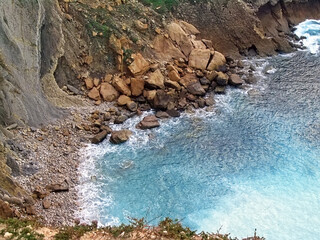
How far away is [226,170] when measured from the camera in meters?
26.4

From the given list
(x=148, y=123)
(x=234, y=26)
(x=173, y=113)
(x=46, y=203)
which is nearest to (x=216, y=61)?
(x=234, y=26)

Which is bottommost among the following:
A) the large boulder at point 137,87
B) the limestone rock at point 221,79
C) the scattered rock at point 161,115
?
the scattered rock at point 161,115

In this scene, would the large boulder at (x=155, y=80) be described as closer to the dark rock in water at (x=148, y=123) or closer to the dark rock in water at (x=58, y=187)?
the dark rock in water at (x=148, y=123)

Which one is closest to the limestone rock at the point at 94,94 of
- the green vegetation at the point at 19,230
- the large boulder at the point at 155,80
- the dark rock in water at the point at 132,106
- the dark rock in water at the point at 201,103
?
the dark rock in water at the point at 132,106

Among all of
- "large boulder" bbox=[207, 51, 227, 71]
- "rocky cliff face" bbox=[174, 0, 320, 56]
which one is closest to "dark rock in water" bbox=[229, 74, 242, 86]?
"large boulder" bbox=[207, 51, 227, 71]

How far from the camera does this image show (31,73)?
28.5m

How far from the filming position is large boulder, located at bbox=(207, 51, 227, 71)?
35.6 metres

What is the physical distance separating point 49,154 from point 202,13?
22.7 m

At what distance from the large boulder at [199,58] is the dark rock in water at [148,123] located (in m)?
7.84

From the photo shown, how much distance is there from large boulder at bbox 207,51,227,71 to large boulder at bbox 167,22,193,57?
96.2 inches

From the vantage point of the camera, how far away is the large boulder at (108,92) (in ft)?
105

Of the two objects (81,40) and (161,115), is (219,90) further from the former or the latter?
(81,40)

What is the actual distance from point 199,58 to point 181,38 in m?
2.84

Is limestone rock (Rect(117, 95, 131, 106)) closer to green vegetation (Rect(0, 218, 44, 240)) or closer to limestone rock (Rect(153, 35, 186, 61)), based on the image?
limestone rock (Rect(153, 35, 186, 61))
